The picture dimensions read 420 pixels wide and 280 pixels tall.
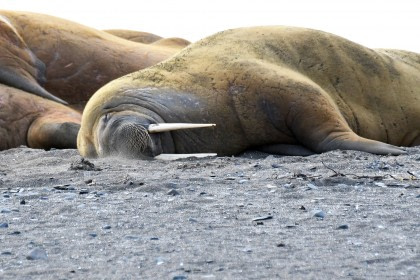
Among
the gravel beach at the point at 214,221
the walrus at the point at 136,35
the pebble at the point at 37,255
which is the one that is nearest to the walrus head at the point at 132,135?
the gravel beach at the point at 214,221

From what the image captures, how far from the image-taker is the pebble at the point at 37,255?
11.4ft

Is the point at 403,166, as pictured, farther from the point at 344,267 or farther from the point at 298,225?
the point at 344,267

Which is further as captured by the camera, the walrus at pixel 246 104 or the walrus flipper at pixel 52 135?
the walrus flipper at pixel 52 135

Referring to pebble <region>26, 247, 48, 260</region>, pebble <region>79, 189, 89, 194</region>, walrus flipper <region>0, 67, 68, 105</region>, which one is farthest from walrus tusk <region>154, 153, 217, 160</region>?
walrus flipper <region>0, 67, 68, 105</region>

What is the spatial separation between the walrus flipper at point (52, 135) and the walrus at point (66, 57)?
33.0 inches

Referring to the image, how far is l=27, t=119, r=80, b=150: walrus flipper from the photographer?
9.59m

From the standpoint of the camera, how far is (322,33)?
26.9 ft

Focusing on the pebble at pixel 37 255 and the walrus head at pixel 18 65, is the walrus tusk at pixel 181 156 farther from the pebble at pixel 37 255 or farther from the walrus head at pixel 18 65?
the walrus head at pixel 18 65

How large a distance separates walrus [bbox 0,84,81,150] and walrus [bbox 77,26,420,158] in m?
2.18

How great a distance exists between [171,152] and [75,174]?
1.36 meters

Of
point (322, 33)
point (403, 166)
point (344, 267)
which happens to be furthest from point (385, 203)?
point (322, 33)

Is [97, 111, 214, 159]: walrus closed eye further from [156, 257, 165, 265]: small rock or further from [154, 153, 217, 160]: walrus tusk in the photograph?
[156, 257, 165, 265]: small rock

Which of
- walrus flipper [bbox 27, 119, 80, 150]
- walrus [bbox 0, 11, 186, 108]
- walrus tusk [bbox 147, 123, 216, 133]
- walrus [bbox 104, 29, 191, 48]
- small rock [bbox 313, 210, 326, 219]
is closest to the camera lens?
small rock [bbox 313, 210, 326, 219]

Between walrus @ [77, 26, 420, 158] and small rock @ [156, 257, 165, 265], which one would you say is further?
walrus @ [77, 26, 420, 158]
